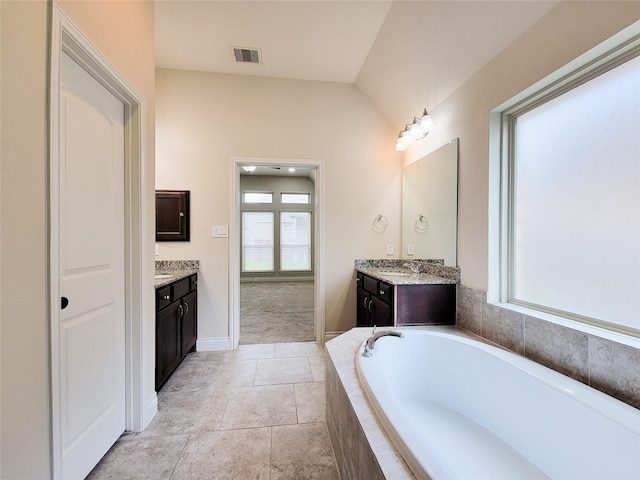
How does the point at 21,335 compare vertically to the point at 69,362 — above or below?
above

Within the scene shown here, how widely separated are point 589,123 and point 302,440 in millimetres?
2202

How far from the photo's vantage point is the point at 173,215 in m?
2.72

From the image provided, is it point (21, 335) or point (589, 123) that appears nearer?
point (21, 335)

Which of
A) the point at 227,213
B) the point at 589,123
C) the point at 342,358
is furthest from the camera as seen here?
the point at 227,213

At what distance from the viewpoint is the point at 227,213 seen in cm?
279

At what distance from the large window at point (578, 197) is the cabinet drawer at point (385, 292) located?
29.1 inches

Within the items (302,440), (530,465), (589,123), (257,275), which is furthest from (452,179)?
(257,275)

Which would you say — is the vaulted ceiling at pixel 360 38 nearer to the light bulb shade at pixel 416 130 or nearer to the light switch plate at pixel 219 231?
the light bulb shade at pixel 416 130

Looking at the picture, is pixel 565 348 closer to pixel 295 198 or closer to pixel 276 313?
pixel 276 313

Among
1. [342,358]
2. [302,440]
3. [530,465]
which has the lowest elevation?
[302,440]

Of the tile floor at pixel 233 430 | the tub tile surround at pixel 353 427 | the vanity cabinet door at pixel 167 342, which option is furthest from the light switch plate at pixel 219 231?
the tub tile surround at pixel 353 427

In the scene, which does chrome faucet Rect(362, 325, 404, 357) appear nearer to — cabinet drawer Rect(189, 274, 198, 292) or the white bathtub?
the white bathtub

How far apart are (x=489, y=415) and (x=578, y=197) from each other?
3.85 feet

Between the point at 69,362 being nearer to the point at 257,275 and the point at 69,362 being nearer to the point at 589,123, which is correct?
the point at 589,123
